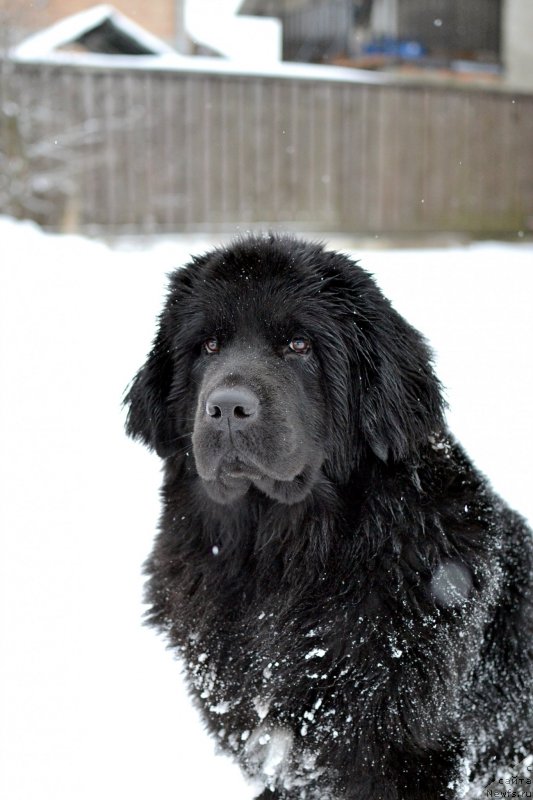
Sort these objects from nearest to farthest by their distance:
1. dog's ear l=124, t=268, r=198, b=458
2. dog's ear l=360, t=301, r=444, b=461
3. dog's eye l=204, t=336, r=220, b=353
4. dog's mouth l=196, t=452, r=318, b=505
Answer: 1. dog's mouth l=196, t=452, r=318, b=505
2. dog's ear l=360, t=301, r=444, b=461
3. dog's eye l=204, t=336, r=220, b=353
4. dog's ear l=124, t=268, r=198, b=458

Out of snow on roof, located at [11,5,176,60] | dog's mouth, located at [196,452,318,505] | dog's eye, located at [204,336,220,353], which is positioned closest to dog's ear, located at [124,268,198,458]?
dog's eye, located at [204,336,220,353]

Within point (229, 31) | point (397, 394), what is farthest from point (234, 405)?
point (229, 31)

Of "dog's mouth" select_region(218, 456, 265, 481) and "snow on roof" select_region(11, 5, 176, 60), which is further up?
"snow on roof" select_region(11, 5, 176, 60)

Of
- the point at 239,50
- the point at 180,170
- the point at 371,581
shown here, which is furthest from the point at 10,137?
the point at 371,581

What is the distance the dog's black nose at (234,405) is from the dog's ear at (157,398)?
55 centimetres

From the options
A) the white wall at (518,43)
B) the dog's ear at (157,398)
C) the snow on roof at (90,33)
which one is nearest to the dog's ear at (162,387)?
the dog's ear at (157,398)

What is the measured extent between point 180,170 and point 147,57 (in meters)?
1.84

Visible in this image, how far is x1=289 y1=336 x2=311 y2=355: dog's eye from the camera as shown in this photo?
2633mm

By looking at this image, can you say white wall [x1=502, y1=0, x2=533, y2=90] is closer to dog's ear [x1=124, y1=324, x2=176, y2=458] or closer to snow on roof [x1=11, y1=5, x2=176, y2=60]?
snow on roof [x1=11, y1=5, x2=176, y2=60]

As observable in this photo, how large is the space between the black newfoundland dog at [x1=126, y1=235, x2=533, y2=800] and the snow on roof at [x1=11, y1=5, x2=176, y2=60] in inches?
387

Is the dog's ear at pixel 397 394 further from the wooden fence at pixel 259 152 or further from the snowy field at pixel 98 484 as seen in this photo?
the wooden fence at pixel 259 152

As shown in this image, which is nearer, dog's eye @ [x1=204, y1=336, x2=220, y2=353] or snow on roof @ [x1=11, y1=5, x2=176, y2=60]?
dog's eye @ [x1=204, y1=336, x2=220, y2=353]

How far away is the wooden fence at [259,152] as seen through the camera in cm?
1119

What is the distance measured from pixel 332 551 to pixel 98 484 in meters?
2.87
